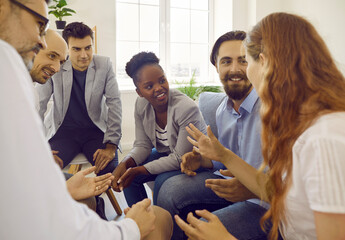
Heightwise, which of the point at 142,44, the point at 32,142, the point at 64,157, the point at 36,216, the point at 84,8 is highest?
the point at 84,8

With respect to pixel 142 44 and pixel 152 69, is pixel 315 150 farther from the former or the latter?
pixel 142 44

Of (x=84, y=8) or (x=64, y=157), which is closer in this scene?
(x=64, y=157)

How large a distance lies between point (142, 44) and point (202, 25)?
3.64 ft

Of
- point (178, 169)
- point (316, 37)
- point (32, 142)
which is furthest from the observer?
point (178, 169)

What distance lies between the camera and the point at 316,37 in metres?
0.90

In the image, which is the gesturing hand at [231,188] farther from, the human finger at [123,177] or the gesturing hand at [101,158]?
the gesturing hand at [101,158]

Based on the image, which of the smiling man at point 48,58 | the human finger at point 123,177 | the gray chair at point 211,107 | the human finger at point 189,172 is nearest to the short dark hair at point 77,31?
the smiling man at point 48,58

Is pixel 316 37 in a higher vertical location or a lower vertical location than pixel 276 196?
higher

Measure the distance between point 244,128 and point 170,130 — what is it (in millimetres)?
565

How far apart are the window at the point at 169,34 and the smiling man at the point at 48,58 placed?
7.50 ft

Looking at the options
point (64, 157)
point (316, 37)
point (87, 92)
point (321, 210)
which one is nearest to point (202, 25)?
point (87, 92)

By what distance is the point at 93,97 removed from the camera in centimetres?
256

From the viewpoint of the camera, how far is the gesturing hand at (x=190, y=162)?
170 cm

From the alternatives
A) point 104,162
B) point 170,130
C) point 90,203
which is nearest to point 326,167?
point 90,203
